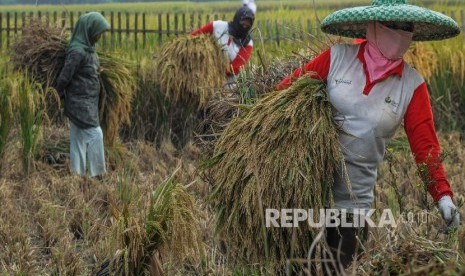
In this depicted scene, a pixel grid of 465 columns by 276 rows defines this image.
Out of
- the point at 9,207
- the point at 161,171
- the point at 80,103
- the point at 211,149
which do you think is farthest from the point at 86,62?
the point at 211,149

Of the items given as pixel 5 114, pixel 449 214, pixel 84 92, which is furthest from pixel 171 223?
pixel 84 92

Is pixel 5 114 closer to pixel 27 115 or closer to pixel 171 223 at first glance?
pixel 27 115

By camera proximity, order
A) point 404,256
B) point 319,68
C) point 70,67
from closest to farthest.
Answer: point 404,256, point 319,68, point 70,67

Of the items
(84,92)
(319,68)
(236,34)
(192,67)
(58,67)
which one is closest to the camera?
(319,68)

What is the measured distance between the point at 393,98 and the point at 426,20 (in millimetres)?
317

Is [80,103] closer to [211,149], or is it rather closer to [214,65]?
[214,65]

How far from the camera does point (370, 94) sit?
346 centimetres

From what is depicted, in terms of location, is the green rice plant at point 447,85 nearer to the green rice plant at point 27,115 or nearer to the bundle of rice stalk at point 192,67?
the bundle of rice stalk at point 192,67

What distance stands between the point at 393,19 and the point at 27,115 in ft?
12.4

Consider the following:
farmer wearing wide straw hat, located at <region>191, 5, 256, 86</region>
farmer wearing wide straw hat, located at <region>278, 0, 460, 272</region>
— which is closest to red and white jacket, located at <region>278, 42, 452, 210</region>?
farmer wearing wide straw hat, located at <region>278, 0, 460, 272</region>

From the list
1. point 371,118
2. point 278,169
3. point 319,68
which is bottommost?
point 278,169

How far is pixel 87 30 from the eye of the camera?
6719 millimetres

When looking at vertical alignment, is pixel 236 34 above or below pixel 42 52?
above

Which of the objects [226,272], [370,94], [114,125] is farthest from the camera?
[114,125]
